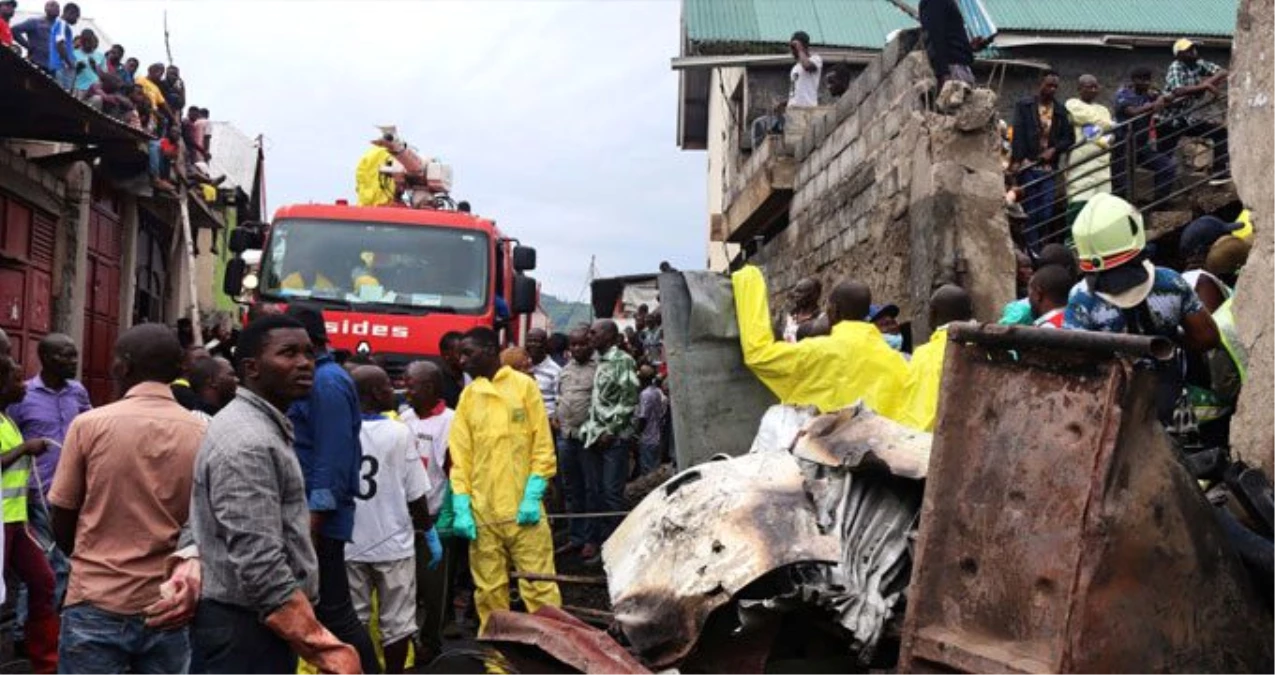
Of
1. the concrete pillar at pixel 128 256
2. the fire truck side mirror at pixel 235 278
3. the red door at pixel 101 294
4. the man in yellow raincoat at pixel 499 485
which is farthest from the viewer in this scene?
the concrete pillar at pixel 128 256

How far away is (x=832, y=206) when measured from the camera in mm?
10742

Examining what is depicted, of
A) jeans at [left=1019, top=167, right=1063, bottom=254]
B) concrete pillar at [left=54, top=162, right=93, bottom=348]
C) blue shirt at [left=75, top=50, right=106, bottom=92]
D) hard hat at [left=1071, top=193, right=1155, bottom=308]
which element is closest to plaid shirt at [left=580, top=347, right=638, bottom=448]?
jeans at [left=1019, top=167, right=1063, bottom=254]

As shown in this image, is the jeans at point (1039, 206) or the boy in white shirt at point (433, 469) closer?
the boy in white shirt at point (433, 469)

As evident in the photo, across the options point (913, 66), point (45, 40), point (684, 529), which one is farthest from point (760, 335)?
point (45, 40)

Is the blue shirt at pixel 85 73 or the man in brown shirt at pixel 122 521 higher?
the blue shirt at pixel 85 73

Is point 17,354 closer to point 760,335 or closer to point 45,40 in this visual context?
point 45,40

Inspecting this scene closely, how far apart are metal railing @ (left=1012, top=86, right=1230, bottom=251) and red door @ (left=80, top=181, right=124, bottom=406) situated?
36.2ft

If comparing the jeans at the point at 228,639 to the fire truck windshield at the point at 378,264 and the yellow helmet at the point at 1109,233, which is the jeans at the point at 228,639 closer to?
the yellow helmet at the point at 1109,233

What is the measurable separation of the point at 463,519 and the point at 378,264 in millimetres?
4895

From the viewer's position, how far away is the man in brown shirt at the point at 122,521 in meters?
4.20

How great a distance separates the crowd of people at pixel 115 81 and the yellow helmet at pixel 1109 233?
9832 millimetres

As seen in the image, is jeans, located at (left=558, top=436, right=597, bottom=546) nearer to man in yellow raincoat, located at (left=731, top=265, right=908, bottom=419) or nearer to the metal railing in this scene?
the metal railing

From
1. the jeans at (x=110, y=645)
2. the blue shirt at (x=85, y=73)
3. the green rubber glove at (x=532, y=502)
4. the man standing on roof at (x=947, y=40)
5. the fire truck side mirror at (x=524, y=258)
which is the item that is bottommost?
the jeans at (x=110, y=645)

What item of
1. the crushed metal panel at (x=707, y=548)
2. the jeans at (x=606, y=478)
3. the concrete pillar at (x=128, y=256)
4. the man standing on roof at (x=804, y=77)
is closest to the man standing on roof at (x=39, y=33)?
the concrete pillar at (x=128, y=256)
